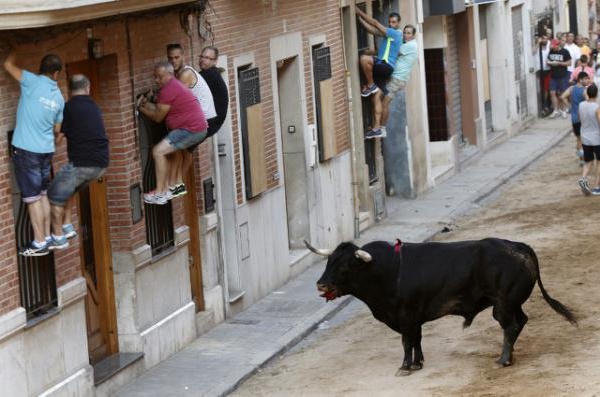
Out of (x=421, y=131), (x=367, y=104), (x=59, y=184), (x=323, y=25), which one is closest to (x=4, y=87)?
(x=59, y=184)

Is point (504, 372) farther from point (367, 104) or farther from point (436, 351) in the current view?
point (367, 104)

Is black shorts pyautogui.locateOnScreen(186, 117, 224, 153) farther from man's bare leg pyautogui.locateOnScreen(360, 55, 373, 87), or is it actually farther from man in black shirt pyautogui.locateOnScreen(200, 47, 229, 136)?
man's bare leg pyautogui.locateOnScreen(360, 55, 373, 87)

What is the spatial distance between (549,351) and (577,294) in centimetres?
293

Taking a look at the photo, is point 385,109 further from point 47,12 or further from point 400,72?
point 47,12

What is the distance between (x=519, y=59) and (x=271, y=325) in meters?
20.9

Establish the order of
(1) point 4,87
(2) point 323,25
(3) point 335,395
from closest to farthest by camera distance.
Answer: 1. (1) point 4,87
2. (3) point 335,395
3. (2) point 323,25

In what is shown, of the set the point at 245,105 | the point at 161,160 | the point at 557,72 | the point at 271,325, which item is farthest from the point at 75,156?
the point at 557,72

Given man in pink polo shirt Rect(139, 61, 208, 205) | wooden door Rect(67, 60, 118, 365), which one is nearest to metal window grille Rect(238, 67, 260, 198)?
man in pink polo shirt Rect(139, 61, 208, 205)

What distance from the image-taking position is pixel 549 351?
16.0 meters

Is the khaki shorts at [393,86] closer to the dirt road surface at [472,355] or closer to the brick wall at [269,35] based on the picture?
the brick wall at [269,35]

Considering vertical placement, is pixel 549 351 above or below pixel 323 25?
below

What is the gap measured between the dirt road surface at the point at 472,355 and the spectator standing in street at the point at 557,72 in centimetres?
→ 1753

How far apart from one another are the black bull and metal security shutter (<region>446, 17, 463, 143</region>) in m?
16.6

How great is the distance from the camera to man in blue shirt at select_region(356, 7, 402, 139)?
83.4 ft
